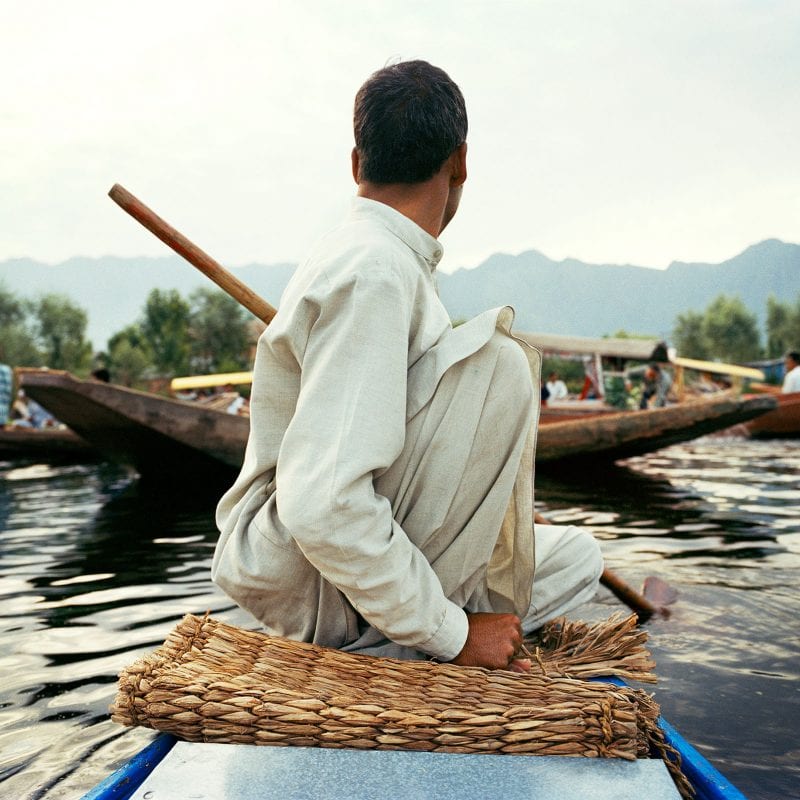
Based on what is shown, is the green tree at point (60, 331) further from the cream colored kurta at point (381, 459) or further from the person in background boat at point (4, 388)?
the cream colored kurta at point (381, 459)

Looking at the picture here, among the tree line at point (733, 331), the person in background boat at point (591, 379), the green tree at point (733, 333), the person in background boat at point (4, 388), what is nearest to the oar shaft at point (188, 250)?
the person in background boat at point (4, 388)

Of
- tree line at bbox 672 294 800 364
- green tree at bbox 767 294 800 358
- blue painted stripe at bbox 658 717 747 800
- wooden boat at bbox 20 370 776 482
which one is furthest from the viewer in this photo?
tree line at bbox 672 294 800 364

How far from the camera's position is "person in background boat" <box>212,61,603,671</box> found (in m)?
1.32

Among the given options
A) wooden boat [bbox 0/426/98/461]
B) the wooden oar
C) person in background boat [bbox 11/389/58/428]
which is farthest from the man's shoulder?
person in background boat [bbox 11/389/58/428]

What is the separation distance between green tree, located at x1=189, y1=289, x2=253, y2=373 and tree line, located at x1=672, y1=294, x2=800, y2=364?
33907mm

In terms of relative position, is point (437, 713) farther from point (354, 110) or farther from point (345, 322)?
point (354, 110)

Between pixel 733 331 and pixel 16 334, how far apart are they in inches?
2046

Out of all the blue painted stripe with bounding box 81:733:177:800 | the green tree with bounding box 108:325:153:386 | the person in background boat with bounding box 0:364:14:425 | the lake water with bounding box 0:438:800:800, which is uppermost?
the green tree with bounding box 108:325:153:386

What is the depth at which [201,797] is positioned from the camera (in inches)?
40.4

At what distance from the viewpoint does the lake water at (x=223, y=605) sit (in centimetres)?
191

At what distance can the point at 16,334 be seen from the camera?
5072cm

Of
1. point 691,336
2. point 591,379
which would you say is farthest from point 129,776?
point 691,336

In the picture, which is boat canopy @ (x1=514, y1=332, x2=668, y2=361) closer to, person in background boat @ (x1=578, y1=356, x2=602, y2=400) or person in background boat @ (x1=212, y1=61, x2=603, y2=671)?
person in background boat @ (x1=578, y1=356, x2=602, y2=400)

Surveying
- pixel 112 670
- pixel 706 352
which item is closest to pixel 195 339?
pixel 706 352
